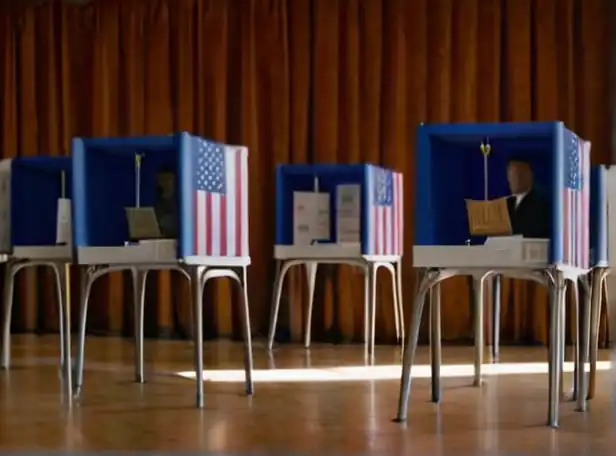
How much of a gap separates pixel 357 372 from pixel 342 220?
98 centimetres

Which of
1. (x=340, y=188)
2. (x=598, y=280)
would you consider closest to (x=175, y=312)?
(x=340, y=188)

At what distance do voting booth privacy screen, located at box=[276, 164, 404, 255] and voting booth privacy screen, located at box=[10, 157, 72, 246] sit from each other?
3.71 ft

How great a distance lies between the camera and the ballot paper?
4414 mm

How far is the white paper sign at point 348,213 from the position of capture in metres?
4.32

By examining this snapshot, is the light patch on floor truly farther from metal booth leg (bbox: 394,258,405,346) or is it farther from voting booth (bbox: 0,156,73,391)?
metal booth leg (bbox: 394,258,405,346)

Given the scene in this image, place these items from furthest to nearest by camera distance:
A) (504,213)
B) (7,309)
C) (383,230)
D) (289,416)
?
1. (383,230)
2. (7,309)
3. (289,416)
4. (504,213)

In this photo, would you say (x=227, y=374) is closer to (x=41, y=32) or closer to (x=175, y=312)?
(x=175, y=312)

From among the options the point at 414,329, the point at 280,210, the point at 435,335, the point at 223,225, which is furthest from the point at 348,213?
the point at 414,329

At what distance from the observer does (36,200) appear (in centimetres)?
366

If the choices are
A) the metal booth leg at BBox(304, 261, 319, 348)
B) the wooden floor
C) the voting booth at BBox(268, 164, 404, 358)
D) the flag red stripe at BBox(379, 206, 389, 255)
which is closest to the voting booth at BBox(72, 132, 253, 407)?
the wooden floor

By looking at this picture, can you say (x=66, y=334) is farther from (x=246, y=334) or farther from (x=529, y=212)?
(x=529, y=212)

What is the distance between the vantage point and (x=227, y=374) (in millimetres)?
3471

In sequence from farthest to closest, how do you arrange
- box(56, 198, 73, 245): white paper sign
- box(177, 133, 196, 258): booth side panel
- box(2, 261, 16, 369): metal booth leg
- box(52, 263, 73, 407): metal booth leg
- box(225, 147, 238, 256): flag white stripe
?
box(2, 261, 16, 369): metal booth leg, box(56, 198, 73, 245): white paper sign, box(52, 263, 73, 407): metal booth leg, box(225, 147, 238, 256): flag white stripe, box(177, 133, 196, 258): booth side panel

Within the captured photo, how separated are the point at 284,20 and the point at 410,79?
79 cm
